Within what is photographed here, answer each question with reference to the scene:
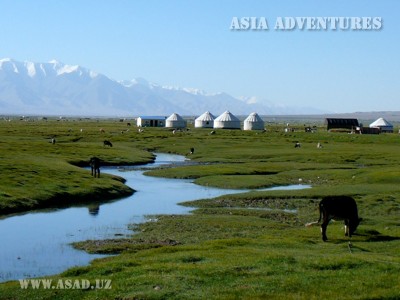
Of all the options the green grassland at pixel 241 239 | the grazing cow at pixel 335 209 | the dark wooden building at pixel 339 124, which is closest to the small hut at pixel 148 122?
the dark wooden building at pixel 339 124

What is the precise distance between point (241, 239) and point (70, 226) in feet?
40.1

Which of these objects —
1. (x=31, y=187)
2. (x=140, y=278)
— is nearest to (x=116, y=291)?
(x=140, y=278)

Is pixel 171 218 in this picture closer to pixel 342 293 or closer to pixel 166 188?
pixel 166 188

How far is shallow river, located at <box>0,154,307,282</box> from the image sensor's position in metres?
26.4

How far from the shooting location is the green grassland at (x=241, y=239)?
1839cm

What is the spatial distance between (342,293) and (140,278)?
6.21 meters

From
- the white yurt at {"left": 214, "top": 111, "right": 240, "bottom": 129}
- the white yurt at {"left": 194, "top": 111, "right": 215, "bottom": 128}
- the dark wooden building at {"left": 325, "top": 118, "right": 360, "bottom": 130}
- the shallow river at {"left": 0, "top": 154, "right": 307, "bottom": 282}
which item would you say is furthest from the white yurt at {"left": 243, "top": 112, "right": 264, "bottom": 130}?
the shallow river at {"left": 0, "top": 154, "right": 307, "bottom": 282}

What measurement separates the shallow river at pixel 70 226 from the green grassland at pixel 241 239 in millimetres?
1540

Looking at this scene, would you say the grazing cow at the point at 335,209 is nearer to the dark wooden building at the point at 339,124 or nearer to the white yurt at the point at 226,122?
the dark wooden building at the point at 339,124

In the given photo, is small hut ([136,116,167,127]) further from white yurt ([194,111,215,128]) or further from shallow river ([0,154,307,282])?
shallow river ([0,154,307,282])

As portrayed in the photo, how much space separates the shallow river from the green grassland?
1.54 m

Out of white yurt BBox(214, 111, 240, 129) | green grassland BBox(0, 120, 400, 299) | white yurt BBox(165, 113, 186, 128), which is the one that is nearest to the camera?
green grassland BBox(0, 120, 400, 299)

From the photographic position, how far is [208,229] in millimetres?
33906

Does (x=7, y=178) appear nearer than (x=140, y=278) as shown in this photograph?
No
